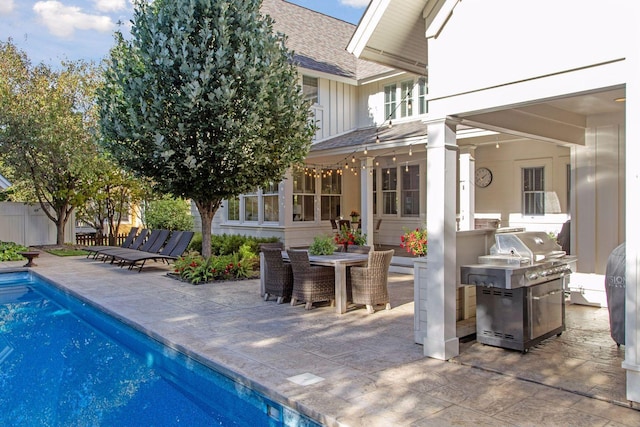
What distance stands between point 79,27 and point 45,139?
811 inches

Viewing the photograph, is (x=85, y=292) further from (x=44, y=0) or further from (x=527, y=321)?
(x=44, y=0)

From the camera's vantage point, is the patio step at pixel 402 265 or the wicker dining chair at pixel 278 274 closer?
the wicker dining chair at pixel 278 274

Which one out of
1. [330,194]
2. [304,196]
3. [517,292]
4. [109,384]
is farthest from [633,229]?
[330,194]

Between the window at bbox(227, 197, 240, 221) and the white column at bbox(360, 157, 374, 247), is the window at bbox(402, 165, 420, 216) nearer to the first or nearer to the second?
the white column at bbox(360, 157, 374, 247)

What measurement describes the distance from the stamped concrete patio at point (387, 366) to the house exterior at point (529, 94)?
44 cm

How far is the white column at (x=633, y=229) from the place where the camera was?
367 centimetres

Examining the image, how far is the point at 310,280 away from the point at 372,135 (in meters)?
5.90

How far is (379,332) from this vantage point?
623 cm

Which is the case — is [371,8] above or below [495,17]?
above

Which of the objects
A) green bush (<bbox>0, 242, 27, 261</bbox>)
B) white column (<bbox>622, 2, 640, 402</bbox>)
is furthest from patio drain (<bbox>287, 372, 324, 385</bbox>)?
green bush (<bbox>0, 242, 27, 261</bbox>)

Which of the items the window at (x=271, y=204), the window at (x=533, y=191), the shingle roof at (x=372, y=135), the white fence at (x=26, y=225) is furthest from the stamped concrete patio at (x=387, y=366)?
the white fence at (x=26, y=225)

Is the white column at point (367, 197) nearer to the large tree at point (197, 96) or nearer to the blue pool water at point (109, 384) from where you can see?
the large tree at point (197, 96)

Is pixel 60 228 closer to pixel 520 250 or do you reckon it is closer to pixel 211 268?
pixel 211 268

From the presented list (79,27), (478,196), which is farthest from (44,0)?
(478,196)
